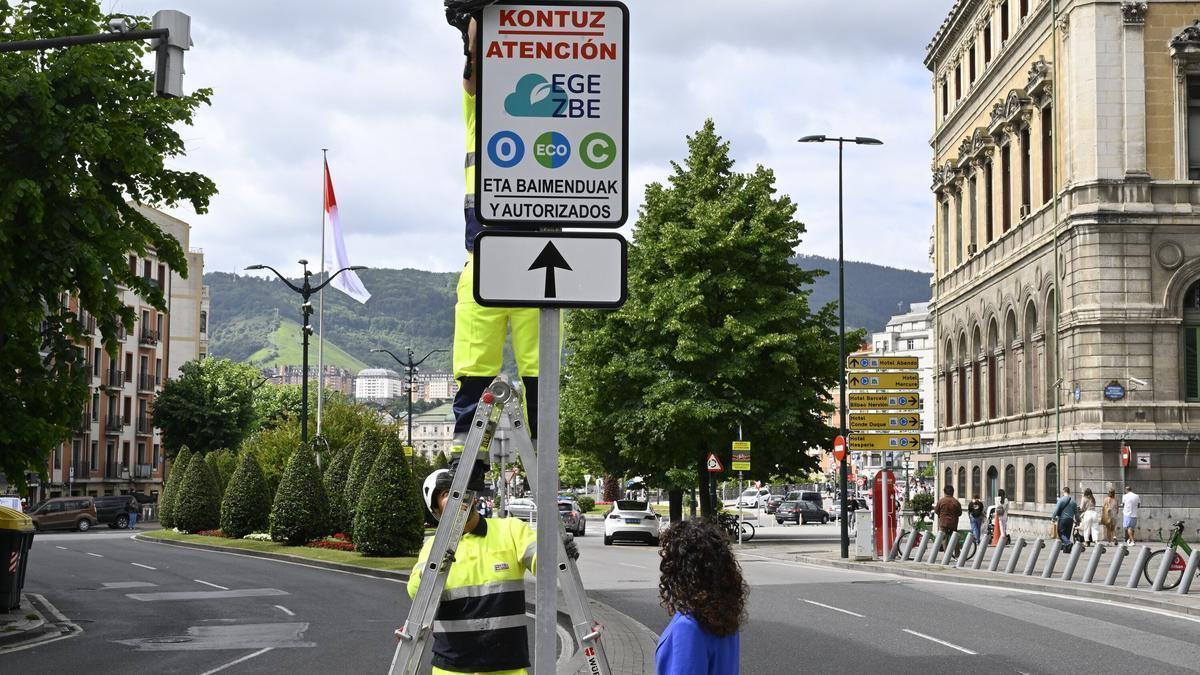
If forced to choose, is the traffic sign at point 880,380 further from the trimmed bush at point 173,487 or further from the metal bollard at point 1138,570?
the trimmed bush at point 173,487

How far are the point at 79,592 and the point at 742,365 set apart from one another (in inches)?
1017

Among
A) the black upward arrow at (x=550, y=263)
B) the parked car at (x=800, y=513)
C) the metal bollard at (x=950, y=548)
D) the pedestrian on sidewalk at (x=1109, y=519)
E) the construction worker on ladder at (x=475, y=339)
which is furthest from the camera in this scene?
the parked car at (x=800, y=513)

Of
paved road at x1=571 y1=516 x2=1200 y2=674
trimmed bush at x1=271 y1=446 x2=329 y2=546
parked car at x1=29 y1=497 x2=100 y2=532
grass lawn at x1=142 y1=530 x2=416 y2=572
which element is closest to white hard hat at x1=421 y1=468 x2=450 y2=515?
paved road at x1=571 y1=516 x2=1200 y2=674

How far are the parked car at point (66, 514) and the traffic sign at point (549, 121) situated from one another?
222 ft

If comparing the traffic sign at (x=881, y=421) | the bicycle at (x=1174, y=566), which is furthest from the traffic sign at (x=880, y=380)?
the bicycle at (x=1174, y=566)

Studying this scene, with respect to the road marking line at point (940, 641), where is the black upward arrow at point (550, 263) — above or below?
above

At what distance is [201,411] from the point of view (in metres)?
92.4

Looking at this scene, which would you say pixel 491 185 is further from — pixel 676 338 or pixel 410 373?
pixel 410 373

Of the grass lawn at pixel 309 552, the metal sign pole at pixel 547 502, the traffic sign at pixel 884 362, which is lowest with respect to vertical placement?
the grass lawn at pixel 309 552

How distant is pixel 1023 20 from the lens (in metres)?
50.0

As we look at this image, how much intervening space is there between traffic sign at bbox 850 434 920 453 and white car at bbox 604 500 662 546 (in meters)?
16.4

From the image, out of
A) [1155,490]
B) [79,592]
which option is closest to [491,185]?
[79,592]

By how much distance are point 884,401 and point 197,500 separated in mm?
27521

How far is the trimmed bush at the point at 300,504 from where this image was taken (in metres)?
39.3
